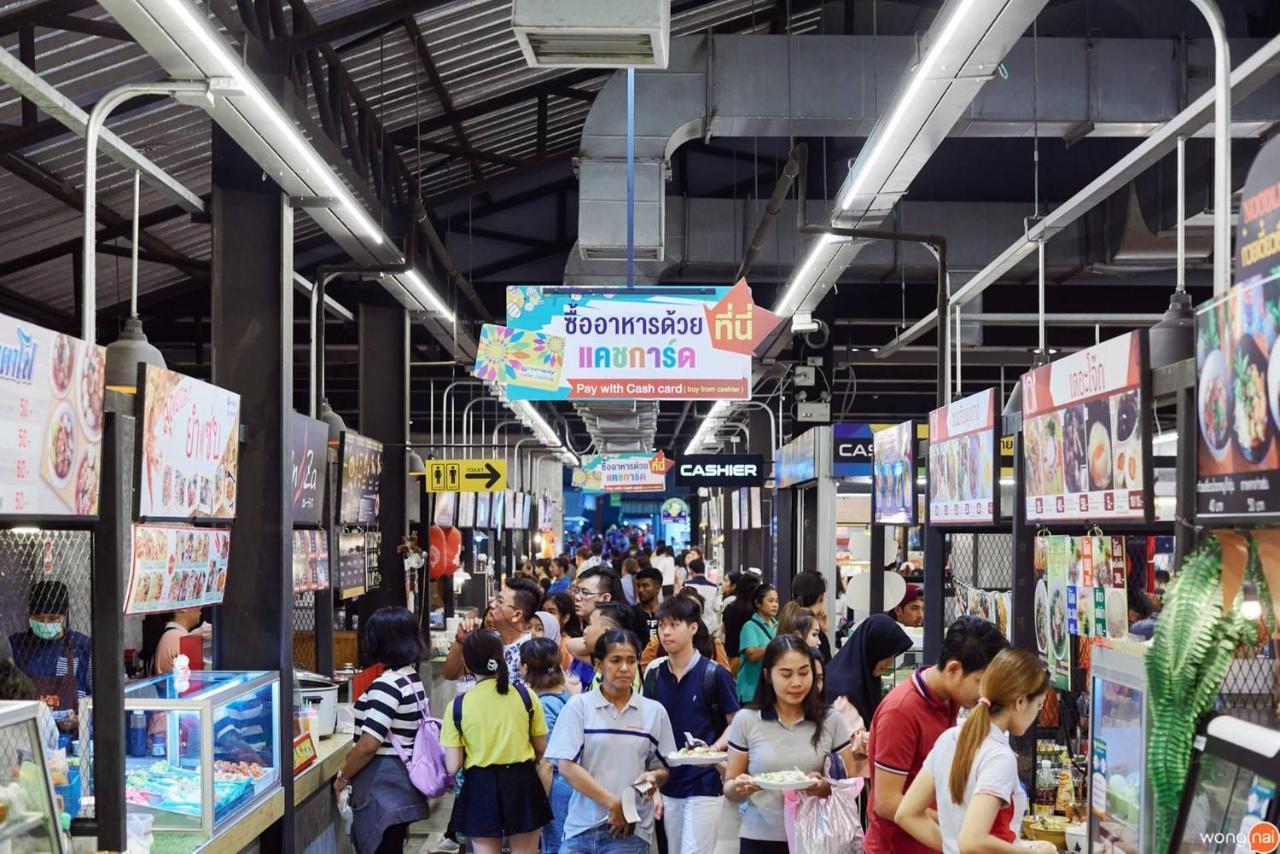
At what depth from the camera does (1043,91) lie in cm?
923

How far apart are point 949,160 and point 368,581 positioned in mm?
7228

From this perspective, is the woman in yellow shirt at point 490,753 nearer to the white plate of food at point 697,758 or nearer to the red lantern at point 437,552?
the white plate of food at point 697,758

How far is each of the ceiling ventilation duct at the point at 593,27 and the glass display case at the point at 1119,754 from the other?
2.66 meters

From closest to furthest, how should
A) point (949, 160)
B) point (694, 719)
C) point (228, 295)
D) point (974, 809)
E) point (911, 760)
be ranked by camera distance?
point (974, 809) < point (911, 760) < point (694, 719) < point (228, 295) < point (949, 160)

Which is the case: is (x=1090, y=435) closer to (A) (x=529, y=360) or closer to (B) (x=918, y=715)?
(B) (x=918, y=715)

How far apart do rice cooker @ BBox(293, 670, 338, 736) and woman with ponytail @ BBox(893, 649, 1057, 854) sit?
5408mm

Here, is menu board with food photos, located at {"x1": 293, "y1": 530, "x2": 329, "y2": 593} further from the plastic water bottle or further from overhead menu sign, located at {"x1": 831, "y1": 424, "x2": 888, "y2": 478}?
overhead menu sign, located at {"x1": 831, "y1": 424, "x2": 888, "y2": 478}

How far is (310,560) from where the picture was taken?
9.21 metres

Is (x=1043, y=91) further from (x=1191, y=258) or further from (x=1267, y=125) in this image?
(x=1191, y=258)

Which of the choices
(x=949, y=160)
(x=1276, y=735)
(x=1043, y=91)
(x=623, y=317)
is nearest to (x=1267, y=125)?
(x=1043, y=91)

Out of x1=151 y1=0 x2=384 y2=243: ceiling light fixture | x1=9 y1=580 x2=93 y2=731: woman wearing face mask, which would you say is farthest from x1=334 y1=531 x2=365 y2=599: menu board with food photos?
x1=151 y1=0 x2=384 y2=243: ceiling light fixture

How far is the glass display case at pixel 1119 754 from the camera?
3605 millimetres

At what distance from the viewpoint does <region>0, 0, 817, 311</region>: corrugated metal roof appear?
27.0 ft

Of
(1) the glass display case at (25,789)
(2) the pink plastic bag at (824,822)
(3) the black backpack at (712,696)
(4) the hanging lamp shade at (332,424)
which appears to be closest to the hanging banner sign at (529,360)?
(4) the hanging lamp shade at (332,424)
